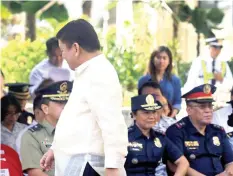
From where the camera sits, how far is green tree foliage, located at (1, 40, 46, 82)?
10.6 meters

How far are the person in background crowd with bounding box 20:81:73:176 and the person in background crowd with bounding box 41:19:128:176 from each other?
0.87 m

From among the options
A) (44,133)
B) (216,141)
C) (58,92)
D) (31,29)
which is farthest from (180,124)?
(31,29)

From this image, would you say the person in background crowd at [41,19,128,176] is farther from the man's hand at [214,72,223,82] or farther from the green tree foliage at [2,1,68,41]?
the man's hand at [214,72,223,82]

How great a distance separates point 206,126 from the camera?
5.95 m

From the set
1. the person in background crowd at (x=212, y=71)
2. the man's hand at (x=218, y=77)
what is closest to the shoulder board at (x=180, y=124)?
the person in background crowd at (x=212, y=71)

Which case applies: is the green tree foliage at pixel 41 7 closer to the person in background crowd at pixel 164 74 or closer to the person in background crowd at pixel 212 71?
the person in background crowd at pixel 164 74

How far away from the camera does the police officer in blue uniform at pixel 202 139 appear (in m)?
5.79

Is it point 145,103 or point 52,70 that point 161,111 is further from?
point 52,70

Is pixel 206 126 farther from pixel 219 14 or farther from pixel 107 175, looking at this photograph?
pixel 107 175

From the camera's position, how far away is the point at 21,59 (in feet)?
36.2

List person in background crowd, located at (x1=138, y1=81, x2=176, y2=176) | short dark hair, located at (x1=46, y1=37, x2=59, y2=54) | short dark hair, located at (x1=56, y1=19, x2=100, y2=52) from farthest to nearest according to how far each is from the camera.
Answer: short dark hair, located at (x1=46, y1=37, x2=59, y2=54)
person in background crowd, located at (x1=138, y1=81, x2=176, y2=176)
short dark hair, located at (x1=56, y1=19, x2=100, y2=52)

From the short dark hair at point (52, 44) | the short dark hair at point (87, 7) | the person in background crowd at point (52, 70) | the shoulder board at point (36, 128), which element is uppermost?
the short dark hair at point (87, 7)

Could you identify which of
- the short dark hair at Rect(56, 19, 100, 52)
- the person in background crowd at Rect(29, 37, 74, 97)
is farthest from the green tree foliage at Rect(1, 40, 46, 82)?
the short dark hair at Rect(56, 19, 100, 52)

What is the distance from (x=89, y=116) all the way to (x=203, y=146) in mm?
1994
